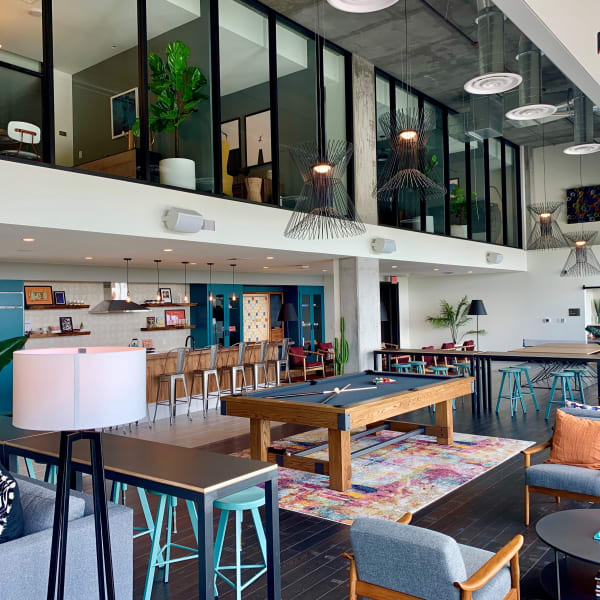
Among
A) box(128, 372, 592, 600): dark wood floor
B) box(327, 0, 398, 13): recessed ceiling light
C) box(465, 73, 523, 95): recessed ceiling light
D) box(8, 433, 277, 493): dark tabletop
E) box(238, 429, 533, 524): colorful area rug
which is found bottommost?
box(238, 429, 533, 524): colorful area rug

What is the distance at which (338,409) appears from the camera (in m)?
4.95

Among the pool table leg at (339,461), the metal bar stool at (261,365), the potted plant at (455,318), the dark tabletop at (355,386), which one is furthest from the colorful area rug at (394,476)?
the potted plant at (455,318)

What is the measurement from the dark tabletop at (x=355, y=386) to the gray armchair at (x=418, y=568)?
2.63 meters

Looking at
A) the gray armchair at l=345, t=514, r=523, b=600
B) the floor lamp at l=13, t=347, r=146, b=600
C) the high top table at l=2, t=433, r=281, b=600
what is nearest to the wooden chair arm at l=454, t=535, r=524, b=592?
the gray armchair at l=345, t=514, r=523, b=600

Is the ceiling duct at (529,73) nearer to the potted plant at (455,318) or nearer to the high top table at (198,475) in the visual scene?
the high top table at (198,475)

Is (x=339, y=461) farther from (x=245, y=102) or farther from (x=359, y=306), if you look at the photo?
(x=245, y=102)

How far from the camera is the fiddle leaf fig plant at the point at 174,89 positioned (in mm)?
7109

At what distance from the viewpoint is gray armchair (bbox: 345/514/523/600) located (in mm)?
2297

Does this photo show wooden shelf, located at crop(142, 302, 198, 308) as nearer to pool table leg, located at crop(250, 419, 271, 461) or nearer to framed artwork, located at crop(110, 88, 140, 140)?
framed artwork, located at crop(110, 88, 140, 140)

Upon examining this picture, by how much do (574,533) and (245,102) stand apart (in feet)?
25.4

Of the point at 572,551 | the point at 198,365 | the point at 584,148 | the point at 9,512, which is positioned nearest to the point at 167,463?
the point at 9,512

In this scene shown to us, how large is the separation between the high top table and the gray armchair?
501 mm

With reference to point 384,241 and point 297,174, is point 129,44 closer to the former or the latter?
point 297,174

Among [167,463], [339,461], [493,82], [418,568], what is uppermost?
[493,82]
